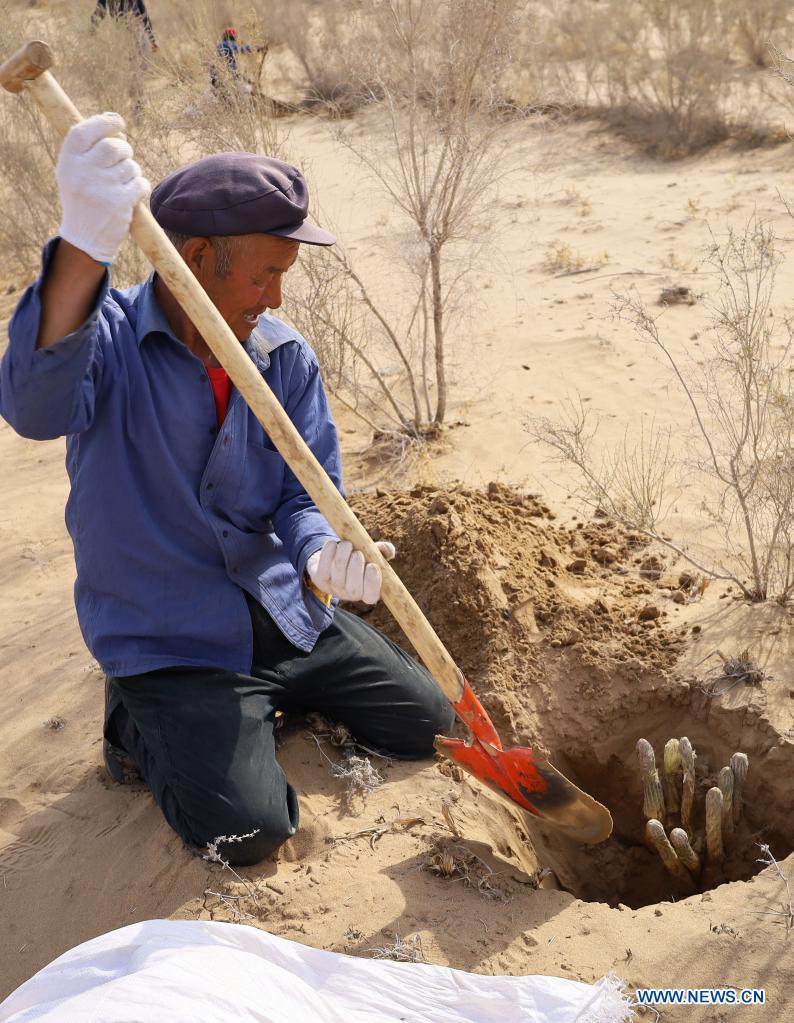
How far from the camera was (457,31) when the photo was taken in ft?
14.5

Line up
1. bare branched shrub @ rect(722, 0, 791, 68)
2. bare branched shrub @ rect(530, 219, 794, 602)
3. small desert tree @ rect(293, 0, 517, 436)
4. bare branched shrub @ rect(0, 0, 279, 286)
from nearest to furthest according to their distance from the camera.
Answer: bare branched shrub @ rect(530, 219, 794, 602) < small desert tree @ rect(293, 0, 517, 436) < bare branched shrub @ rect(0, 0, 279, 286) < bare branched shrub @ rect(722, 0, 791, 68)

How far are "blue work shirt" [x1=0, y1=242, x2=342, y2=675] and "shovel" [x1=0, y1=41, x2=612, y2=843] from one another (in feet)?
1.02

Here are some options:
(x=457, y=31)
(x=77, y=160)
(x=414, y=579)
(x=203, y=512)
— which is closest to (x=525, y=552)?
(x=414, y=579)

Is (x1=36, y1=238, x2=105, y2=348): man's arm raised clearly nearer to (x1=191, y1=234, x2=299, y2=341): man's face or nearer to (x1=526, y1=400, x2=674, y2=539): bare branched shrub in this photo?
(x1=191, y1=234, x2=299, y2=341): man's face

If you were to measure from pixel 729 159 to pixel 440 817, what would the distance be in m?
7.00

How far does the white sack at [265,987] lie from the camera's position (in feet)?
5.81

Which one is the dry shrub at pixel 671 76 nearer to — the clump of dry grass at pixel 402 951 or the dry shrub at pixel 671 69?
the dry shrub at pixel 671 69

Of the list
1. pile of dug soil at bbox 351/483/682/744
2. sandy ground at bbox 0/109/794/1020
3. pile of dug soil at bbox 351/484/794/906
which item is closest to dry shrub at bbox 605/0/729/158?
sandy ground at bbox 0/109/794/1020

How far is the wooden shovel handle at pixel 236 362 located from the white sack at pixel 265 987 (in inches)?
24.9

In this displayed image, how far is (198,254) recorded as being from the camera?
2.27 m
